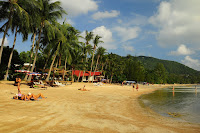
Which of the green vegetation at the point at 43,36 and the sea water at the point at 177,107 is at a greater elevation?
the green vegetation at the point at 43,36

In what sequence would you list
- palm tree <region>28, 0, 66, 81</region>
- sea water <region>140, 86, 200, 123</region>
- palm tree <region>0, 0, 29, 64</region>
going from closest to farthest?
1. sea water <region>140, 86, 200, 123</region>
2. palm tree <region>0, 0, 29, 64</region>
3. palm tree <region>28, 0, 66, 81</region>

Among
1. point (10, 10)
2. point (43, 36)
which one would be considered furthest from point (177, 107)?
point (43, 36)

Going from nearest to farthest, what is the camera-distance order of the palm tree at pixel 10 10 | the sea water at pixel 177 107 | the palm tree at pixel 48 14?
1. the sea water at pixel 177 107
2. the palm tree at pixel 10 10
3. the palm tree at pixel 48 14

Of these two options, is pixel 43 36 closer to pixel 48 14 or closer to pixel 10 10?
pixel 48 14

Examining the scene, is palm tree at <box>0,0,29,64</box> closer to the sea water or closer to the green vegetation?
the green vegetation

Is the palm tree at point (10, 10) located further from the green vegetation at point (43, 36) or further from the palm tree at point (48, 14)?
the palm tree at point (48, 14)

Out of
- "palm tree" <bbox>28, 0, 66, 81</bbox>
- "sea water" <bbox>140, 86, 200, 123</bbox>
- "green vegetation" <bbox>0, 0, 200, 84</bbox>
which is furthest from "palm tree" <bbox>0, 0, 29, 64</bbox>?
"sea water" <bbox>140, 86, 200, 123</bbox>

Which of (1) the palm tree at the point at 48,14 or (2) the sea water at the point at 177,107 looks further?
Answer: (1) the palm tree at the point at 48,14

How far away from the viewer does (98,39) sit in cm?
4453

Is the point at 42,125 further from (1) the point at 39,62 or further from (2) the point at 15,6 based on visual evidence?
(1) the point at 39,62

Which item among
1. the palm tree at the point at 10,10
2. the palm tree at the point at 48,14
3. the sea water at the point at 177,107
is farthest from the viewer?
the palm tree at the point at 48,14

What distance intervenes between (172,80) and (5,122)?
420 feet

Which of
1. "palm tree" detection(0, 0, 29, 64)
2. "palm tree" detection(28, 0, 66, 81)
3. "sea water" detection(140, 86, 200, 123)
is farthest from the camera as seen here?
"palm tree" detection(28, 0, 66, 81)

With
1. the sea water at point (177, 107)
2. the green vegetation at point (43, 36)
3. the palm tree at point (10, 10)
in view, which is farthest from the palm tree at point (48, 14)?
the sea water at point (177, 107)
